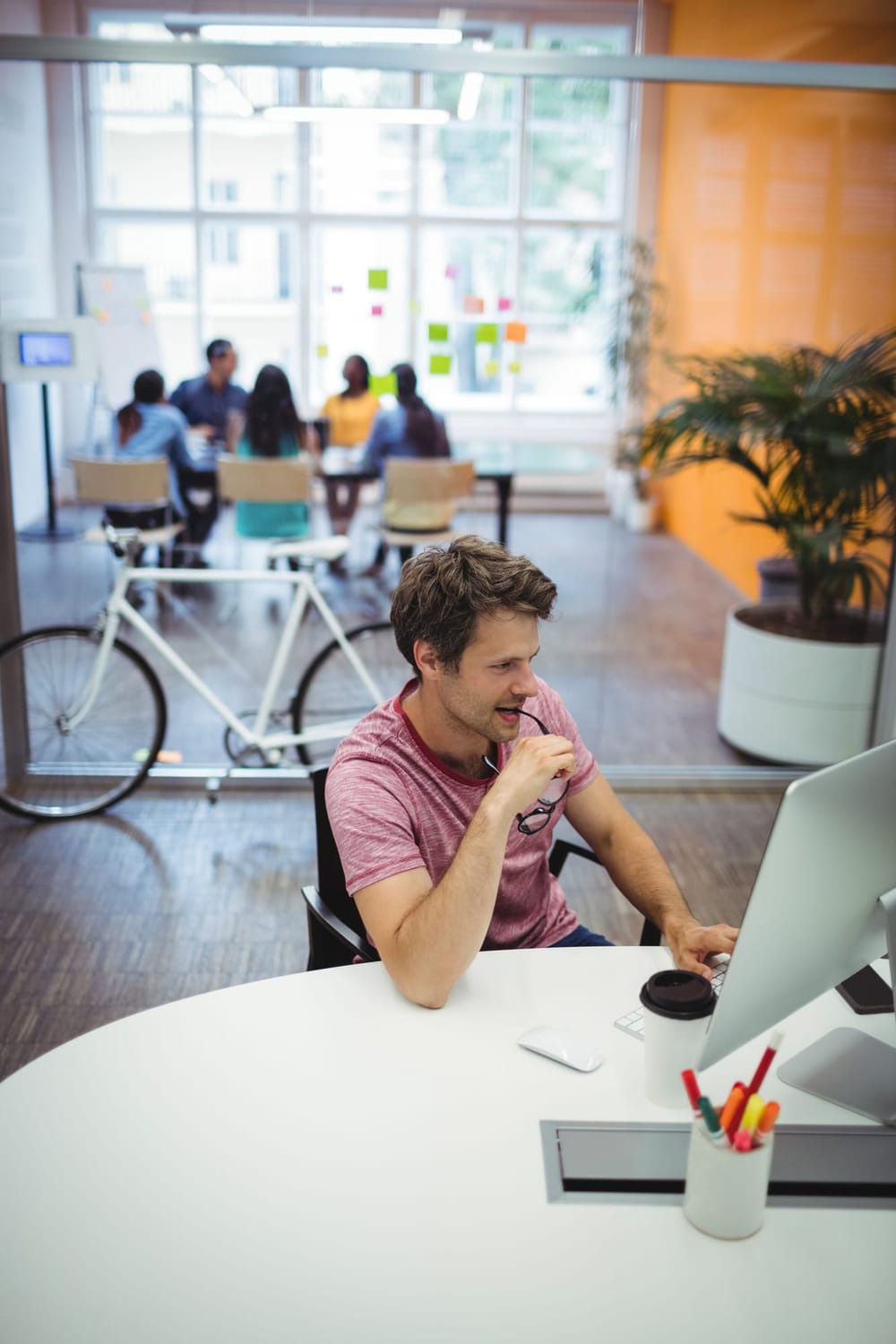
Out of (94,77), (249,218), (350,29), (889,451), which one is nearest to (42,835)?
(249,218)

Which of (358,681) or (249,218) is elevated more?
(249,218)

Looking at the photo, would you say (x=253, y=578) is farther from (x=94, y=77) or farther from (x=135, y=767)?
(x=94, y=77)

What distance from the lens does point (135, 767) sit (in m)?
4.29

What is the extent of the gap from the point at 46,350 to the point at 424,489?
130cm

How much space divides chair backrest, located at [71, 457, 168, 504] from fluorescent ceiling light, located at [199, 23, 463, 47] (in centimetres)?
131

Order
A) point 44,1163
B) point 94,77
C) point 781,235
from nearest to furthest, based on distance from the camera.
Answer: point 44,1163
point 94,77
point 781,235

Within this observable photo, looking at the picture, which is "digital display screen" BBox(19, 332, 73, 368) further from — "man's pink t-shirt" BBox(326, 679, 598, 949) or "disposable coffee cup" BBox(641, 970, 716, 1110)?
"disposable coffee cup" BBox(641, 970, 716, 1110)

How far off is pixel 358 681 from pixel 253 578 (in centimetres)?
53

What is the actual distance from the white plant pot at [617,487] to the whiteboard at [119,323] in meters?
1.59

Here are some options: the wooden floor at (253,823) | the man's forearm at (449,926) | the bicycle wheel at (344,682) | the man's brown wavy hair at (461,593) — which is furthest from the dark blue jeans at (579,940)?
the bicycle wheel at (344,682)

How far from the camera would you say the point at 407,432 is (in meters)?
4.21

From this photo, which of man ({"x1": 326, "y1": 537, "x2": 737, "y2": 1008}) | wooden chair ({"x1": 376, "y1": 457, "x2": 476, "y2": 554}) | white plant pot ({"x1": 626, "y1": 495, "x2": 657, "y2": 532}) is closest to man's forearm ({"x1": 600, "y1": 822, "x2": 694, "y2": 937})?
man ({"x1": 326, "y1": 537, "x2": 737, "y2": 1008})

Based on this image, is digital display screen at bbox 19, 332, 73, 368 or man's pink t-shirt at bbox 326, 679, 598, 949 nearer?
man's pink t-shirt at bbox 326, 679, 598, 949

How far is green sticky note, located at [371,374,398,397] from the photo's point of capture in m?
4.11
